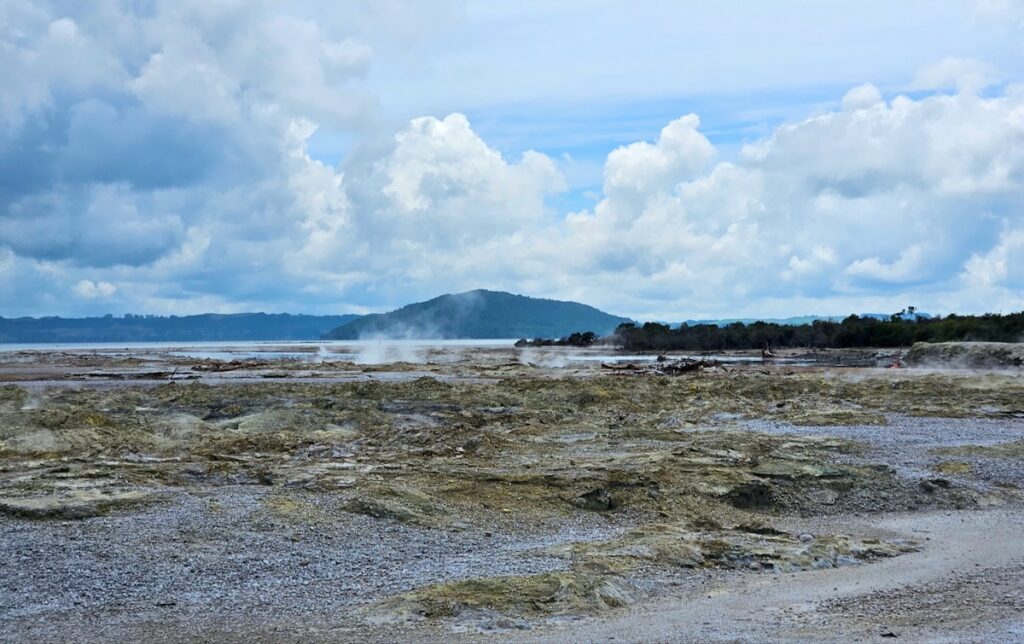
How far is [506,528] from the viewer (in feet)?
48.3

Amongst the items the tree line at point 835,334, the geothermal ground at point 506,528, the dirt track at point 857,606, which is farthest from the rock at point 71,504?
the tree line at point 835,334

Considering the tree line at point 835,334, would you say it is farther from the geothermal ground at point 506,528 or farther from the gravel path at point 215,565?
the gravel path at point 215,565

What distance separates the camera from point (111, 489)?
50.5 ft

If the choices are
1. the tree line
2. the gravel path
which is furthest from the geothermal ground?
the tree line

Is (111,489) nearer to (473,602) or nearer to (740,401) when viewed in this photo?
(473,602)

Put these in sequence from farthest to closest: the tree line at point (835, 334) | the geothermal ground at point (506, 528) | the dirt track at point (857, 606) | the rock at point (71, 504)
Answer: the tree line at point (835, 334)
the rock at point (71, 504)
the geothermal ground at point (506, 528)
the dirt track at point (857, 606)

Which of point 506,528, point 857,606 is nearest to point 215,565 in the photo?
point 506,528

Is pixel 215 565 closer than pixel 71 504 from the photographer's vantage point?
Yes

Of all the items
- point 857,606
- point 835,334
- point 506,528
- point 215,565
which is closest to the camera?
point 857,606

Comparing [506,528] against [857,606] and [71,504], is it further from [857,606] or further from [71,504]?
[71,504]

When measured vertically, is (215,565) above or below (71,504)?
below

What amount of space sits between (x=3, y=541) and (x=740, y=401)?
91.5ft

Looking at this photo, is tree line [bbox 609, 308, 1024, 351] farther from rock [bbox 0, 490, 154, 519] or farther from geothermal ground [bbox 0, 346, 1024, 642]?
rock [bbox 0, 490, 154, 519]

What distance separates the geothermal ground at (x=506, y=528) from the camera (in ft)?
32.8
